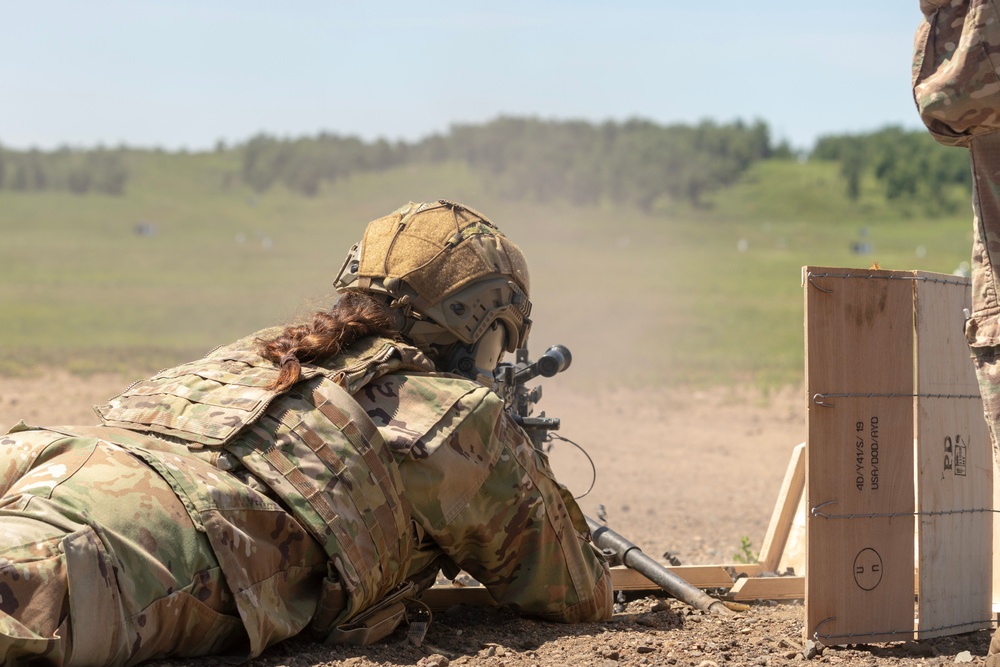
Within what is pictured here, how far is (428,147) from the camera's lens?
202 feet

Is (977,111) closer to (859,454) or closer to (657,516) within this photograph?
(859,454)

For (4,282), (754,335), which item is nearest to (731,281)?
(754,335)

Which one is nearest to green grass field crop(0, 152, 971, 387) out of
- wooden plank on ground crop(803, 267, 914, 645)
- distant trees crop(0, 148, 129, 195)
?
distant trees crop(0, 148, 129, 195)

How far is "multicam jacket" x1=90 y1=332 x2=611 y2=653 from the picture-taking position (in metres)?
4.09

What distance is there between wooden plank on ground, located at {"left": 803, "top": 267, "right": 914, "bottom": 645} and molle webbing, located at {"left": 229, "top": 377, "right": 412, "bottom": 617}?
5.14 feet

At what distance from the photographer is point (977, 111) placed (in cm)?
376

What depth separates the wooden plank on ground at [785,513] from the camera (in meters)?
6.30

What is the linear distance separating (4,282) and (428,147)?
102ft

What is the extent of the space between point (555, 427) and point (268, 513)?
1540mm

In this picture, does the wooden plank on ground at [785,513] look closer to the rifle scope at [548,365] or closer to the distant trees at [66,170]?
the rifle scope at [548,365]

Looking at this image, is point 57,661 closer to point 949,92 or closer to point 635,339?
point 949,92

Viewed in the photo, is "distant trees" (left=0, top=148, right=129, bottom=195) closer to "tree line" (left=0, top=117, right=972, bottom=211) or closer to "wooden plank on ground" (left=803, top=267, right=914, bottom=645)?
"tree line" (left=0, top=117, right=972, bottom=211)

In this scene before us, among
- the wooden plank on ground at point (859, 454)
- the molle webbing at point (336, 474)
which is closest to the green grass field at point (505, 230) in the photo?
the molle webbing at point (336, 474)

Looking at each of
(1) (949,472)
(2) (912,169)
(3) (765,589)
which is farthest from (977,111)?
(2) (912,169)
